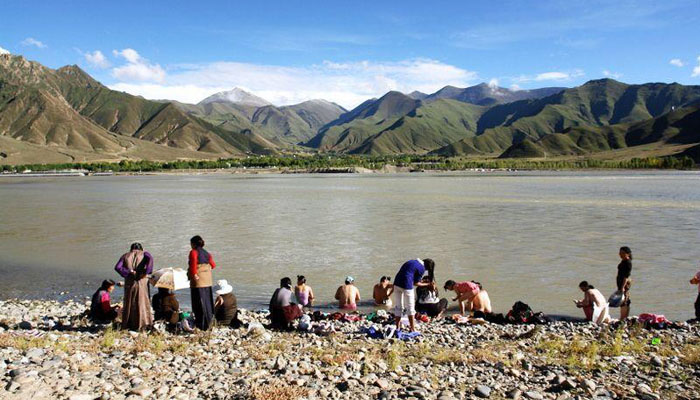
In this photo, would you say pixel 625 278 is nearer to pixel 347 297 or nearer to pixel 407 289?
pixel 407 289

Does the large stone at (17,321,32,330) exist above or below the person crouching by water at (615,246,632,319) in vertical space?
below

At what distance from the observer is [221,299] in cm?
1454

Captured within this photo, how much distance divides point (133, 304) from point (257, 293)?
Result: 25.5 ft

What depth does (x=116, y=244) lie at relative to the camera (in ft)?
113

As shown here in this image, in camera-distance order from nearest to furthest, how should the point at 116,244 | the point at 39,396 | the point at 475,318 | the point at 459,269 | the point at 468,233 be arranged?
1. the point at 39,396
2. the point at 475,318
3. the point at 459,269
4. the point at 116,244
5. the point at 468,233

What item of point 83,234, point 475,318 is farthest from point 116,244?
point 475,318

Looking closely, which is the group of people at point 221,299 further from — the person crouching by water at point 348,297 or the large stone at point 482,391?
the large stone at point 482,391

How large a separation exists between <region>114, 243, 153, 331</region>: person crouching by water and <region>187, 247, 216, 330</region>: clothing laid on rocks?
987 millimetres

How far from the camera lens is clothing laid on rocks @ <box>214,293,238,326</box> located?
47.3 ft

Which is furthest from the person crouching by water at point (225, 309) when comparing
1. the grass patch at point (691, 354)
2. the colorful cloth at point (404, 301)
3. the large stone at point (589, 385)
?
the grass patch at point (691, 354)

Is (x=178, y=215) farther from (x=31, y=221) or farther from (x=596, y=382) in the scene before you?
(x=596, y=382)

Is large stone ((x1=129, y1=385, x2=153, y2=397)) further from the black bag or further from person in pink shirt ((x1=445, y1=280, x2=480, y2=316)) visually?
person in pink shirt ((x1=445, y1=280, x2=480, y2=316))

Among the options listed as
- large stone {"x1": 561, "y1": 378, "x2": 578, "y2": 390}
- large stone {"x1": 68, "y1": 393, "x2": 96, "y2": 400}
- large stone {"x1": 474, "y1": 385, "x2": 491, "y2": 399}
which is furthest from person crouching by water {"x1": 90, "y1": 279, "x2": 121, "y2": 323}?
large stone {"x1": 561, "y1": 378, "x2": 578, "y2": 390}

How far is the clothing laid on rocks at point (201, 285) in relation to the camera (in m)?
13.1
